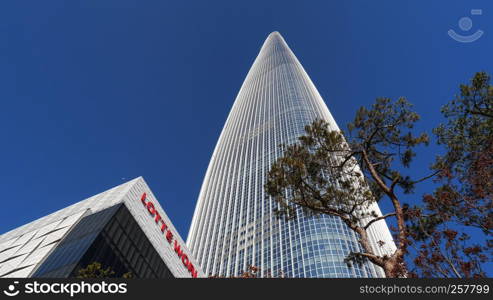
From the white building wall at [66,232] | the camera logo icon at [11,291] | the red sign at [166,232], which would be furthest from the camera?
the red sign at [166,232]

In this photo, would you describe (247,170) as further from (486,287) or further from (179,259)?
(486,287)

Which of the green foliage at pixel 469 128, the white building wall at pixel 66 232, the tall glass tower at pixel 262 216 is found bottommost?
the green foliage at pixel 469 128

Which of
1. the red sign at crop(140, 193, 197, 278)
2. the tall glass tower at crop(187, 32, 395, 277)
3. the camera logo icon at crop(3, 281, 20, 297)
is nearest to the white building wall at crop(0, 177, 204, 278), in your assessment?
the red sign at crop(140, 193, 197, 278)

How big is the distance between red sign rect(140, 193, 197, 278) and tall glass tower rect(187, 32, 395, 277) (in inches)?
463

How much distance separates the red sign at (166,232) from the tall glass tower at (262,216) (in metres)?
11.8

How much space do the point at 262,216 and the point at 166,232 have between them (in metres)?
70.3

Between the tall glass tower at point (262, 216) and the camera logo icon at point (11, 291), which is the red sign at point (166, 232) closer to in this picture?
the tall glass tower at point (262, 216)

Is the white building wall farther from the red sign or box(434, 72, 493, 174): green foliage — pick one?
box(434, 72, 493, 174): green foliage

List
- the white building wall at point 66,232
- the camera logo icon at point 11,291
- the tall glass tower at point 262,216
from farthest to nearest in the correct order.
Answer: the tall glass tower at point 262,216, the white building wall at point 66,232, the camera logo icon at point 11,291

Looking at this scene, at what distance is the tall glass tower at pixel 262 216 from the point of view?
8662 centimetres

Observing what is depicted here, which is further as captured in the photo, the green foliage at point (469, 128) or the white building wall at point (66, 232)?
the white building wall at point (66, 232)

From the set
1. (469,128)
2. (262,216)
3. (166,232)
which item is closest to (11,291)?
(469,128)

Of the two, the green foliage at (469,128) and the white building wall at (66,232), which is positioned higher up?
the white building wall at (66,232)

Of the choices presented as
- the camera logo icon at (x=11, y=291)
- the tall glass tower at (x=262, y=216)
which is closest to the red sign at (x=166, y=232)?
the tall glass tower at (x=262, y=216)
